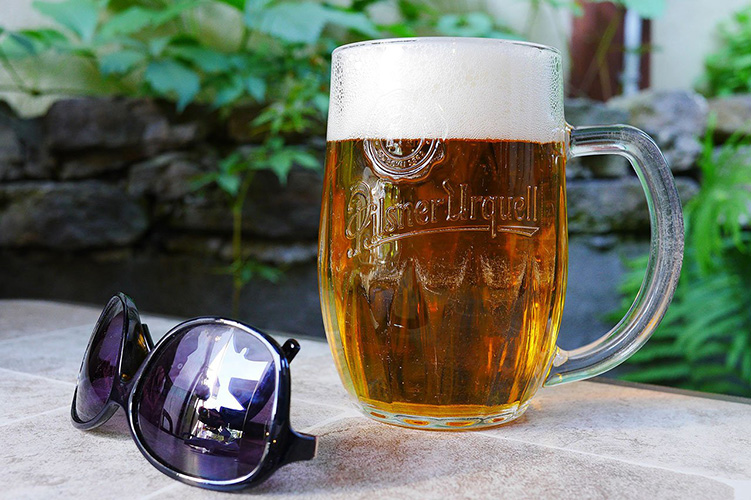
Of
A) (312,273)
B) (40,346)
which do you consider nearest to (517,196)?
(40,346)

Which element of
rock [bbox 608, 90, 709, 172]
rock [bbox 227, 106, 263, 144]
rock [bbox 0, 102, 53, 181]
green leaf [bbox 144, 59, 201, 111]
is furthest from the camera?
rock [bbox 608, 90, 709, 172]

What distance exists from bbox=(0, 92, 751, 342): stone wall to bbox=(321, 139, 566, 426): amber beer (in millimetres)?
1549

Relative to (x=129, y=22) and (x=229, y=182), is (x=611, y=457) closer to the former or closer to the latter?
(x=229, y=182)

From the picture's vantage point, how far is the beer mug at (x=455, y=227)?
50 cm

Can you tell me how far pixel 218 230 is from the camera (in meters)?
2.14

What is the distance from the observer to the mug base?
0.53 meters

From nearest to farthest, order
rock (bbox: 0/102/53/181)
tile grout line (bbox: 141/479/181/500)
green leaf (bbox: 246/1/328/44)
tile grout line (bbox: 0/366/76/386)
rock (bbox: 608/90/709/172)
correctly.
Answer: tile grout line (bbox: 141/479/181/500)
tile grout line (bbox: 0/366/76/386)
green leaf (bbox: 246/1/328/44)
rock (bbox: 0/102/53/181)
rock (bbox: 608/90/709/172)

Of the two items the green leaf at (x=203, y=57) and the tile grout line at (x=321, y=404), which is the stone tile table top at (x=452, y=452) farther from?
the green leaf at (x=203, y=57)

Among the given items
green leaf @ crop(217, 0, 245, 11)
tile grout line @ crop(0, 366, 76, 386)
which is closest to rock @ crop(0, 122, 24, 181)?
green leaf @ crop(217, 0, 245, 11)

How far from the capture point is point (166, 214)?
2.14 m

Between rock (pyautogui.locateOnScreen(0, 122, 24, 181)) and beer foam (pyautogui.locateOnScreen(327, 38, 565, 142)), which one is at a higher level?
rock (pyautogui.locateOnScreen(0, 122, 24, 181))

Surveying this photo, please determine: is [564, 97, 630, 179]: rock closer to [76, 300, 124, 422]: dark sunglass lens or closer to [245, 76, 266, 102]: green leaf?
[245, 76, 266, 102]: green leaf

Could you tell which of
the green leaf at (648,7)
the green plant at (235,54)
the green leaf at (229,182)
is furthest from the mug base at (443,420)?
the green leaf at (648,7)

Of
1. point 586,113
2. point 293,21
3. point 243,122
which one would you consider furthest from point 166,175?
point 586,113
